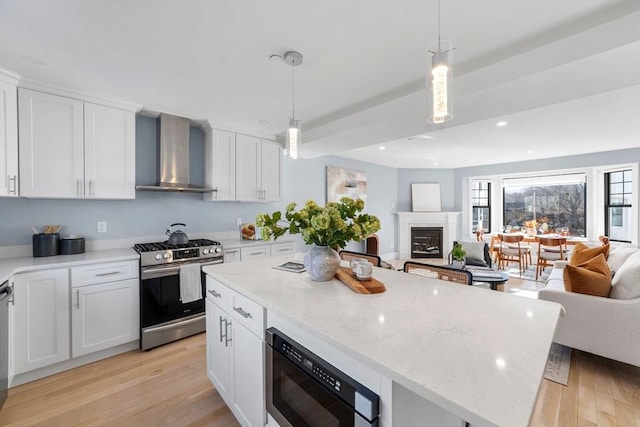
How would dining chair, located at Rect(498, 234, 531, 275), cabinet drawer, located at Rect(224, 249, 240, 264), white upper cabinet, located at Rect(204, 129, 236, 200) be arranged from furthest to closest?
dining chair, located at Rect(498, 234, 531, 275) → white upper cabinet, located at Rect(204, 129, 236, 200) → cabinet drawer, located at Rect(224, 249, 240, 264)

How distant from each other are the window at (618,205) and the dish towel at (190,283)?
7227 mm

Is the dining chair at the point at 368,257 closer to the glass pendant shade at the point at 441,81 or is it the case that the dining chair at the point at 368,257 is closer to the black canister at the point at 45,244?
the glass pendant shade at the point at 441,81

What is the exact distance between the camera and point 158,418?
1.78 m

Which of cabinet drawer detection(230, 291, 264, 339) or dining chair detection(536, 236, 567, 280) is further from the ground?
cabinet drawer detection(230, 291, 264, 339)

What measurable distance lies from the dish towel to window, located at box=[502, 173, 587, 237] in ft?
23.3

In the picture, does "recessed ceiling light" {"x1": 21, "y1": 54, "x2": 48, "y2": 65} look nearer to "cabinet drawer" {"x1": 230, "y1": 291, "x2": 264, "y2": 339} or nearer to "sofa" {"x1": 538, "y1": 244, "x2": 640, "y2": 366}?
"cabinet drawer" {"x1": 230, "y1": 291, "x2": 264, "y2": 339}

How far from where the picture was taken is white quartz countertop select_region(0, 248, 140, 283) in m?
2.01

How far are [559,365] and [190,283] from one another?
3.54 m

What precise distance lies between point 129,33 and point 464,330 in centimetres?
241

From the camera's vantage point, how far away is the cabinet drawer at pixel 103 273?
2.29 metres

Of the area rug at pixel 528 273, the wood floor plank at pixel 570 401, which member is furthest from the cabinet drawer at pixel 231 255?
the area rug at pixel 528 273

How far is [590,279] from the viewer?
A: 7.73 ft

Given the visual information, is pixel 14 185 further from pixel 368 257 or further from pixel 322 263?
pixel 368 257

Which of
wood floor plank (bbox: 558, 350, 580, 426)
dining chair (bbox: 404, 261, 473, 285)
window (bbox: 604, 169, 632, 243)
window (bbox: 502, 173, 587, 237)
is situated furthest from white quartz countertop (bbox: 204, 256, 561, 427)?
window (bbox: 502, 173, 587, 237)
